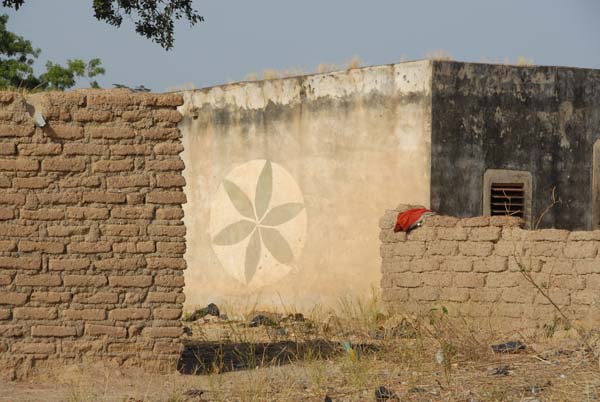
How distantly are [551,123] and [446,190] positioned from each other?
182cm

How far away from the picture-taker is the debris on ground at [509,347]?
9.12 metres

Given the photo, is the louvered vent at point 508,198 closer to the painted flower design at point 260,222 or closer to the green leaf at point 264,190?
the painted flower design at point 260,222

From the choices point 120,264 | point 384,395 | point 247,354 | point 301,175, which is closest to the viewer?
point 384,395

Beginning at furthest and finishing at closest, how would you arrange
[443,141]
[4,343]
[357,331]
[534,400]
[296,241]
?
[296,241] < [443,141] < [357,331] < [4,343] < [534,400]

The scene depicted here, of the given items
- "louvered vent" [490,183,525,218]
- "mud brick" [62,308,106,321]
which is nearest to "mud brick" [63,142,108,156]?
"mud brick" [62,308,106,321]

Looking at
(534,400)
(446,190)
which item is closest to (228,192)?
(446,190)

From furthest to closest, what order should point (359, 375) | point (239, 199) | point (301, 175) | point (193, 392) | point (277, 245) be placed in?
point (239, 199) → point (277, 245) → point (301, 175) → point (359, 375) → point (193, 392)

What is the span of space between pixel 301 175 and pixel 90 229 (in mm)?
5711

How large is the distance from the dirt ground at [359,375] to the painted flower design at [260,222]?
347cm

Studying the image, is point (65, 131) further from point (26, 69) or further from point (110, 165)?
point (26, 69)

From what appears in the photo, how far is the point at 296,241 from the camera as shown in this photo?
13.7 m

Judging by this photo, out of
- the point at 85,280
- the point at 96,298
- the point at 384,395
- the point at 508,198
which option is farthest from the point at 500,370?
the point at 508,198

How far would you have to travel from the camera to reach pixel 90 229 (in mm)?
8320

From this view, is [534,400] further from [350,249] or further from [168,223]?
[350,249]
